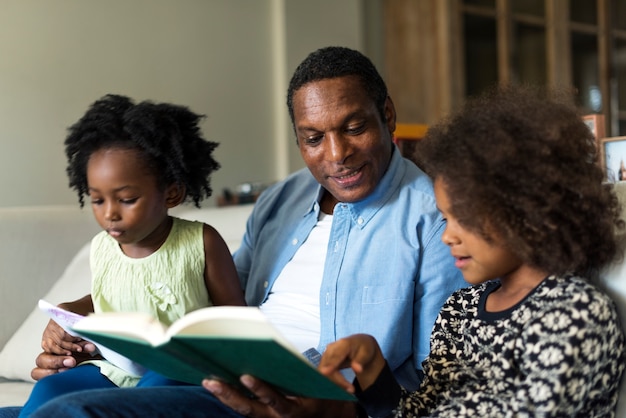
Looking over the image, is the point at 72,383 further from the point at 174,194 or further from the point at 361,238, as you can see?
the point at 361,238

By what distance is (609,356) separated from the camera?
3.42 ft

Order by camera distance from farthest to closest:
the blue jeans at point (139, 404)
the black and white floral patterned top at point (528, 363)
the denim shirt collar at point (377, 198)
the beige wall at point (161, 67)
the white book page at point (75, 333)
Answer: the beige wall at point (161, 67)
the denim shirt collar at point (377, 198)
the white book page at point (75, 333)
the blue jeans at point (139, 404)
the black and white floral patterned top at point (528, 363)

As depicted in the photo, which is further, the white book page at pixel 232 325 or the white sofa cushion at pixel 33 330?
the white sofa cushion at pixel 33 330

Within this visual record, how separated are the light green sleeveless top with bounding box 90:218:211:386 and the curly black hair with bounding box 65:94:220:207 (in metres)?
0.12

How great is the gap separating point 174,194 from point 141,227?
0.38 ft

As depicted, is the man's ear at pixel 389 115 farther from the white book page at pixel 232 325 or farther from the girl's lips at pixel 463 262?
the white book page at pixel 232 325

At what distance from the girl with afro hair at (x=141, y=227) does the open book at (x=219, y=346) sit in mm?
386

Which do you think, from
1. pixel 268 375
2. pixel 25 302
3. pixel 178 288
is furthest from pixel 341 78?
pixel 25 302

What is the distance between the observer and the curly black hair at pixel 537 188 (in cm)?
108

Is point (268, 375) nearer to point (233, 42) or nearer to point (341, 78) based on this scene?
point (341, 78)

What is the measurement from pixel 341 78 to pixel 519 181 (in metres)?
0.53

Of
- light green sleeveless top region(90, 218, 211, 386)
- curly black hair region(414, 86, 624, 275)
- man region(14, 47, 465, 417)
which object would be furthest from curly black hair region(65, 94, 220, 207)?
curly black hair region(414, 86, 624, 275)

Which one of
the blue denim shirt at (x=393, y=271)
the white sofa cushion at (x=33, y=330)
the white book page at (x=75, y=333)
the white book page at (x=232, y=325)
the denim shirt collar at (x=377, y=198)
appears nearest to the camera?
the white book page at (x=232, y=325)

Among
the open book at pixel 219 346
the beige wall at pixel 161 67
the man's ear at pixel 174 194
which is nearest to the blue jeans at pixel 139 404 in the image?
the open book at pixel 219 346
